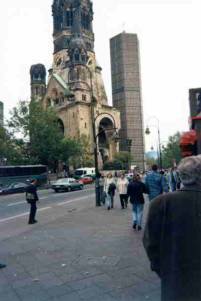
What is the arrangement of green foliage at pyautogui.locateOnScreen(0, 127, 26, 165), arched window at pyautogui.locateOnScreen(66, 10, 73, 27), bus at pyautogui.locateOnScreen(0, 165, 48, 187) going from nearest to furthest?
bus at pyautogui.locateOnScreen(0, 165, 48, 187) < green foliage at pyautogui.locateOnScreen(0, 127, 26, 165) < arched window at pyautogui.locateOnScreen(66, 10, 73, 27)

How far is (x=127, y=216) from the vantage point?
13.8 m

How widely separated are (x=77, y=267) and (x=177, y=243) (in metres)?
4.24

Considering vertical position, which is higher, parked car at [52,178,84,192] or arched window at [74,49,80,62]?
arched window at [74,49,80,62]

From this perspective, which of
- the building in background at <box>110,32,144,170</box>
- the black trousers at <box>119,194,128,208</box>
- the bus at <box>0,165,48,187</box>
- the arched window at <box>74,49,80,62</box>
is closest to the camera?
the black trousers at <box>119,194,128,208</box>

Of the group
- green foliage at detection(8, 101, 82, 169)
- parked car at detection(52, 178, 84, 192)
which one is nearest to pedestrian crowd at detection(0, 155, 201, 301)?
parked car at detection(52, 178, 84, 192)

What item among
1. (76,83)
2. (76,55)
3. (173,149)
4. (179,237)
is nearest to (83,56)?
(76,55)

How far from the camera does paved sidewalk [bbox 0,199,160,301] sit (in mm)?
5148

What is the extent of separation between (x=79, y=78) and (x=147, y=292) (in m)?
74.7

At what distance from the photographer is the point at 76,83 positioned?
7669 centimetres

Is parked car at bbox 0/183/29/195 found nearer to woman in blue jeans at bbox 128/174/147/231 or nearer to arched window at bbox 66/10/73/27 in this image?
woman in blue jeans at bbox 128/174/147/231

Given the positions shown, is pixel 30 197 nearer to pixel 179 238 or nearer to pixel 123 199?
pixel 123 199

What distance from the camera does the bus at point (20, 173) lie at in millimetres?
38469

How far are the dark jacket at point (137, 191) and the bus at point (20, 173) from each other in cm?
2876

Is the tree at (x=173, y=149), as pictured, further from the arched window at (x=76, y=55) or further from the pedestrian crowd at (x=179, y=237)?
the pedestrian crowd at (x=179, y=237)
